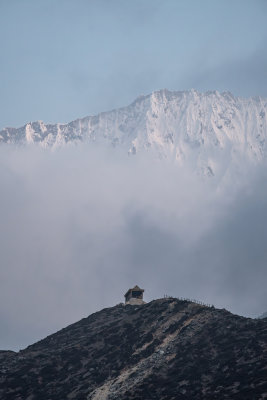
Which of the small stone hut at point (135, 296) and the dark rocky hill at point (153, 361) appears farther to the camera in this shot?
the small stone hut at point (135, 296)

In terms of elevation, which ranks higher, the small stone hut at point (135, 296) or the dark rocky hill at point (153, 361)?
the small stone hut at point (135, 296)

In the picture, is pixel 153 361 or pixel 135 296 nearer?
pixel 153 361

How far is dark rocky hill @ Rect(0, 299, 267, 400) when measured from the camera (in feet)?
309

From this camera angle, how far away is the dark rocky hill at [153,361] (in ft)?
309

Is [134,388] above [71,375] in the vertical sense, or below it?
below

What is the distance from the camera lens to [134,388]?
98000 millimetres

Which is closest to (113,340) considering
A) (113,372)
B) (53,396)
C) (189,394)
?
(113,372)

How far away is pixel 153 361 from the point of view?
107188 millimetres

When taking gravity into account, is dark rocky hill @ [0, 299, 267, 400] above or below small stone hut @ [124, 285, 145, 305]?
below

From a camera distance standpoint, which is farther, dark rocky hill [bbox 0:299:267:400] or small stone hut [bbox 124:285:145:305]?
small stone hut [bbox 124:285:145:305]

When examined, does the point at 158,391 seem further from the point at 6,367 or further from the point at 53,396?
the point at 6,367

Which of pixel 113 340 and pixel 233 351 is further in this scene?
pixel 113 340

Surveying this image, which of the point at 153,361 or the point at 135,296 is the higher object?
the point at 135,296

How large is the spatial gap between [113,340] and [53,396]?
21290 mm
